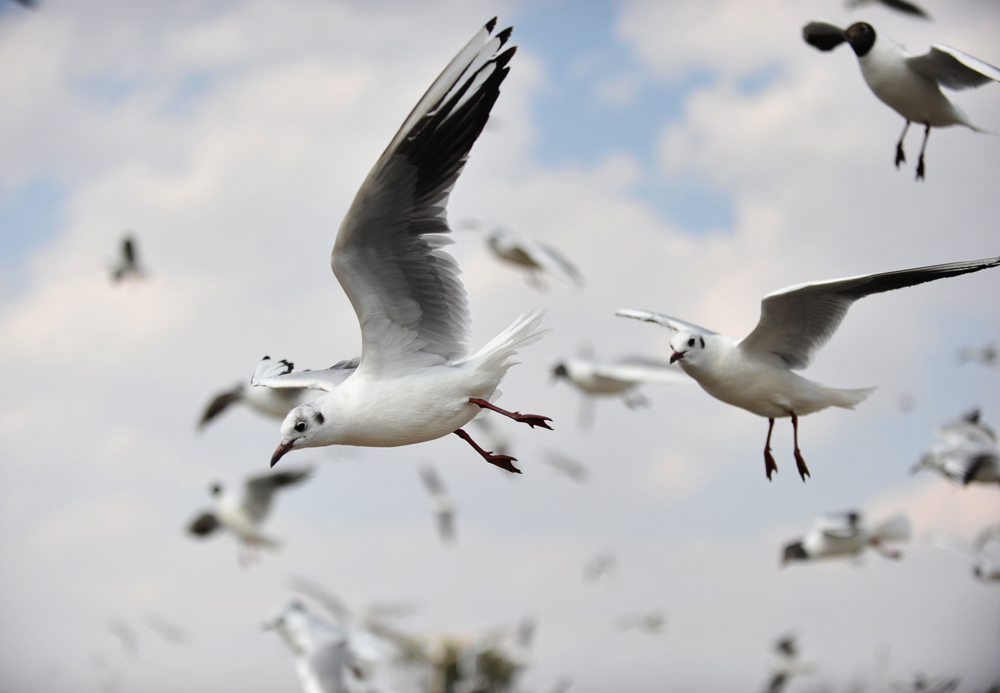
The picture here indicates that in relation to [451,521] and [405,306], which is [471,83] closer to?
[405,306]

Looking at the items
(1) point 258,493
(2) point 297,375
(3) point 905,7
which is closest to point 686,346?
(2) point 297,375

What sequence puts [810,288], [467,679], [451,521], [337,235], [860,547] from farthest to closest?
[467,679] < [451,521] < [860,547] < [810,288] < [337,235]

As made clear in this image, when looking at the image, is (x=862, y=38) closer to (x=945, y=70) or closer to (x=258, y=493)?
(x=945, y=70)

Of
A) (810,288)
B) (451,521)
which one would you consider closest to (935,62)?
(810,288)

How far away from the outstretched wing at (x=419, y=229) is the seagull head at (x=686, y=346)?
0.90 metres

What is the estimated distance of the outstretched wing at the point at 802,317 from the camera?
3279mm

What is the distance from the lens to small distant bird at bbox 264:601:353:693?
6629mm

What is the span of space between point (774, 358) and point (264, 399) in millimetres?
6058

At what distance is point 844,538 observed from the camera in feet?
29.5

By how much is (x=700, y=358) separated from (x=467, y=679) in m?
14.5

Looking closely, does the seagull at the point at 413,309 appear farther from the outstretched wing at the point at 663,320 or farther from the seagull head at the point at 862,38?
the seagull head at the point at 862,38

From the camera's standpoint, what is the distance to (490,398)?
3.08 meters

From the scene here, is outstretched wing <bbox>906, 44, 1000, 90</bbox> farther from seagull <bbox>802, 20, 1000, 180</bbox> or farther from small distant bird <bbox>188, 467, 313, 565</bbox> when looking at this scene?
small distant bird <bbox>188, 467, 313, 565</bbox>

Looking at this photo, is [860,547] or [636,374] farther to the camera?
[860,547]
